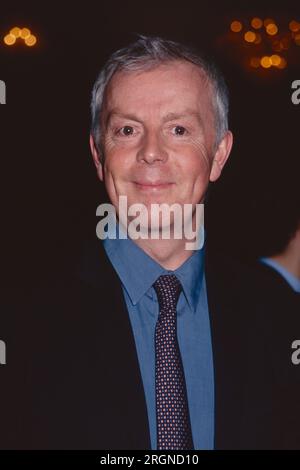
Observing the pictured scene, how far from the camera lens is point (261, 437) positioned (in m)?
1.52

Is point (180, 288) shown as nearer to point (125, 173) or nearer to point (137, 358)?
point (137, 358)

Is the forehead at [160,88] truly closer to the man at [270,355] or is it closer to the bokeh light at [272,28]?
the man at [270,355]

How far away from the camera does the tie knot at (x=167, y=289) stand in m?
1.53

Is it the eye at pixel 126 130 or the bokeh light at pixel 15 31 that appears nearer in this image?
the eye at pixel 126 130

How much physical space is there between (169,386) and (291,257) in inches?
41.3

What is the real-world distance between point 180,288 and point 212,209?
1.04 meters

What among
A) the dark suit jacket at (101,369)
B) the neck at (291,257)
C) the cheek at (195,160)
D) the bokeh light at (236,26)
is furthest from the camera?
the bokeh light at (236,26)

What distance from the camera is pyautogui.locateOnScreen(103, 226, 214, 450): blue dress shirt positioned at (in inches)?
58.5

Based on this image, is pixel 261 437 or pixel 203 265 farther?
pixel 203 265

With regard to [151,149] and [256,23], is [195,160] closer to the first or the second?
[151,149]

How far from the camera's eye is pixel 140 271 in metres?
1.56

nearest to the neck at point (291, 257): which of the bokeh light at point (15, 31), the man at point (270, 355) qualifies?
the man at point (270, 355)

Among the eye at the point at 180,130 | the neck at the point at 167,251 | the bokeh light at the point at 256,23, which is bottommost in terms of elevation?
the neck at the point at 167,251

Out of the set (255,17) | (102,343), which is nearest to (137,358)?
(102,343)
